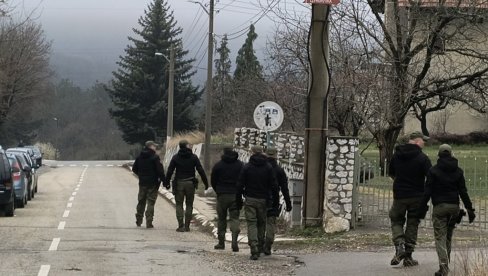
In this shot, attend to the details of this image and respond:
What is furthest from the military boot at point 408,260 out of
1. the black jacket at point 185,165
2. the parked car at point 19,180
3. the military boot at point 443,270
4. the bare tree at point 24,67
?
the bare tree at point 24,67

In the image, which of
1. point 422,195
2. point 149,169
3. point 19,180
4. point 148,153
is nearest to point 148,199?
point 149,169

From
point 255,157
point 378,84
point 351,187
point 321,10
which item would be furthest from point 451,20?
point 255,157

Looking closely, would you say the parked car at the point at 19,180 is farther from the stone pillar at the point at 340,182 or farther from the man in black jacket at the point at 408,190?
the man in black jacket at the point at 408,190

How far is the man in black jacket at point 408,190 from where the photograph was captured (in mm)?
9914

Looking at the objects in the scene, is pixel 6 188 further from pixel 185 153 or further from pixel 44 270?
pixel 44 270

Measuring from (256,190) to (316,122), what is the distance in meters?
3.62

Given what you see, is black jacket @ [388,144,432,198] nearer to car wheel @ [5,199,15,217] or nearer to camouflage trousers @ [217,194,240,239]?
camouflage trousers @ [217,194,240,239]

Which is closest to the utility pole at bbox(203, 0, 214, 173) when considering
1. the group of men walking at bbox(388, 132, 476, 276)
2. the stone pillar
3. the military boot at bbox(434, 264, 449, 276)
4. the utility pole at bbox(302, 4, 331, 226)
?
the utility pole at bbox(302, 4, 331, 226)

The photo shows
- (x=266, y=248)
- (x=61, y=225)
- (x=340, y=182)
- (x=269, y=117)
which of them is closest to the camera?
(x=266, y=248)

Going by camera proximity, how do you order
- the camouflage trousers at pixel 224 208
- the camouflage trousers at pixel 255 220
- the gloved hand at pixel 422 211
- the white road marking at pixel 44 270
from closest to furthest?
1. the gloved hand at pixel 422 211
2. the white road marking at pixel 44 270
3. the camouflage trousers at pixel 255 220
4. the camouflage trousers at pixel 224 208

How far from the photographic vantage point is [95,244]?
13.1m

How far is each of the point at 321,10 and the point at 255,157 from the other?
15.2 feet

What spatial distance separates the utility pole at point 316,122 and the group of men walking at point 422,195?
13.7 feet

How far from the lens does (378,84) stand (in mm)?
24844
